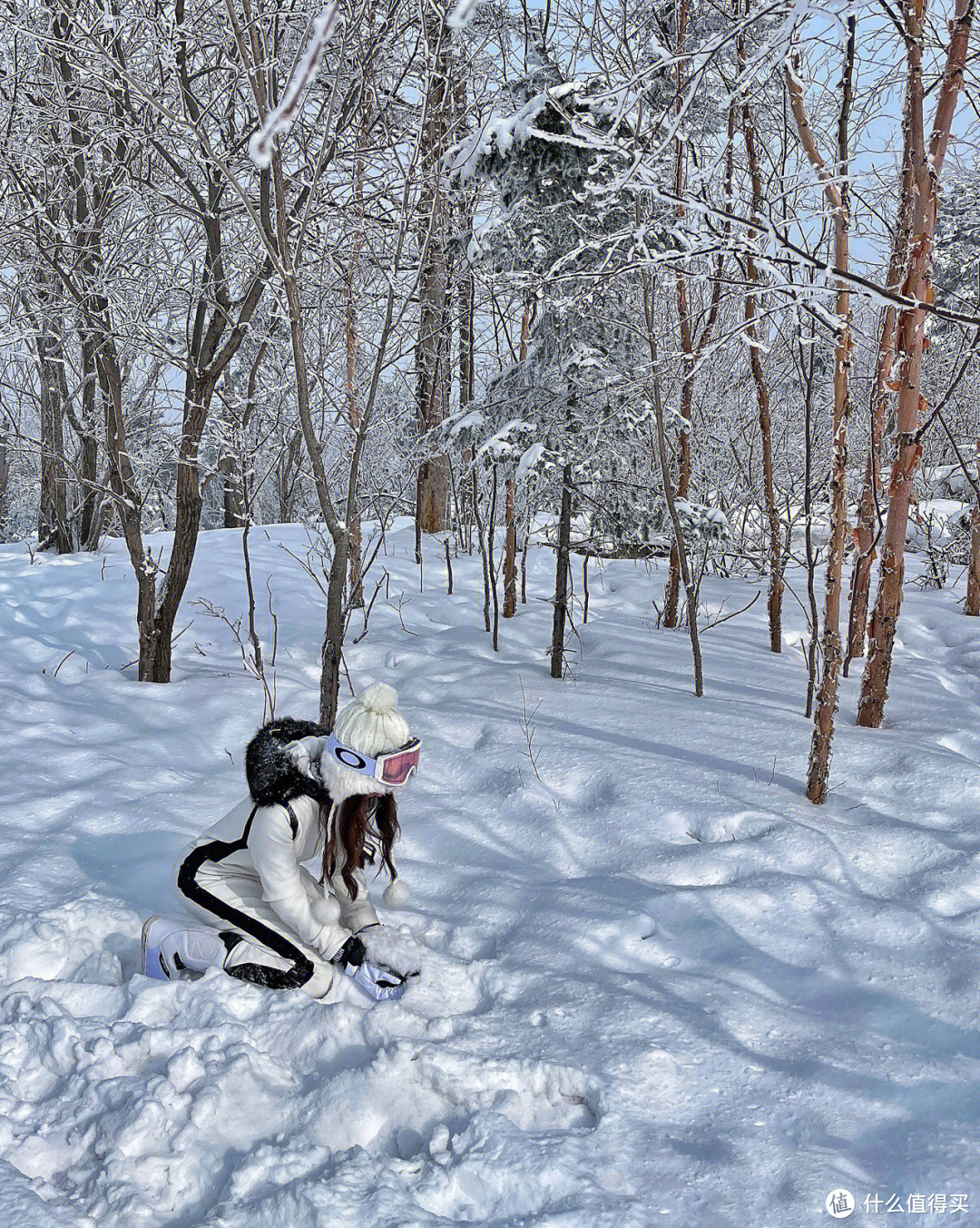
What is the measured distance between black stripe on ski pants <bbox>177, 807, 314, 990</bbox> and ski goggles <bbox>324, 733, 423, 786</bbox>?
367 millimetres

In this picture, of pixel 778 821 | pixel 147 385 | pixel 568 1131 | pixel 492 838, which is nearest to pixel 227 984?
pixel 568 1131

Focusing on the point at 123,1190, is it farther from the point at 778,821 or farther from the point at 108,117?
the point at 108,117

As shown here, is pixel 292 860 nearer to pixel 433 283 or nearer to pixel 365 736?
pixel 365 736

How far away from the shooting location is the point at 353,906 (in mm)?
3121

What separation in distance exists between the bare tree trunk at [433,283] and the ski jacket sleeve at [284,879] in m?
2.67

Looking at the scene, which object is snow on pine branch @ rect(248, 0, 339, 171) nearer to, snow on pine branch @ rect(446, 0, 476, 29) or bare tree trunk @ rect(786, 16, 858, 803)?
snow on pine branch @ rect(446, 0, 476, 29)

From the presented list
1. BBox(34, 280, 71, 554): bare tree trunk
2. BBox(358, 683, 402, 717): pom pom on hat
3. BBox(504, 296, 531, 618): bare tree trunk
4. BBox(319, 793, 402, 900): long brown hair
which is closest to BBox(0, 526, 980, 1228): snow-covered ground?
BBox(319, 793, 402, 900): long brown hair

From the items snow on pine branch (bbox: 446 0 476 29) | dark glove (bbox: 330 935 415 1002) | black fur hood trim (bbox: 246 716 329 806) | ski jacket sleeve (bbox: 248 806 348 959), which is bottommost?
dark glove (bbox: 330 935 415 1002)

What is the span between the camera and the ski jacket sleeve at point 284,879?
2.81 m

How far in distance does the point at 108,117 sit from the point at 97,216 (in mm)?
599

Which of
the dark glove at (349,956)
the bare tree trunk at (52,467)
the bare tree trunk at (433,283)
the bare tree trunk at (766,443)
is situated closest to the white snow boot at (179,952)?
the dark glove at (349,956)

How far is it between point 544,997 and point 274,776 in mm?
1145

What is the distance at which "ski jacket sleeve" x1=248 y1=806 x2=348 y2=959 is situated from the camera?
2807 mm
